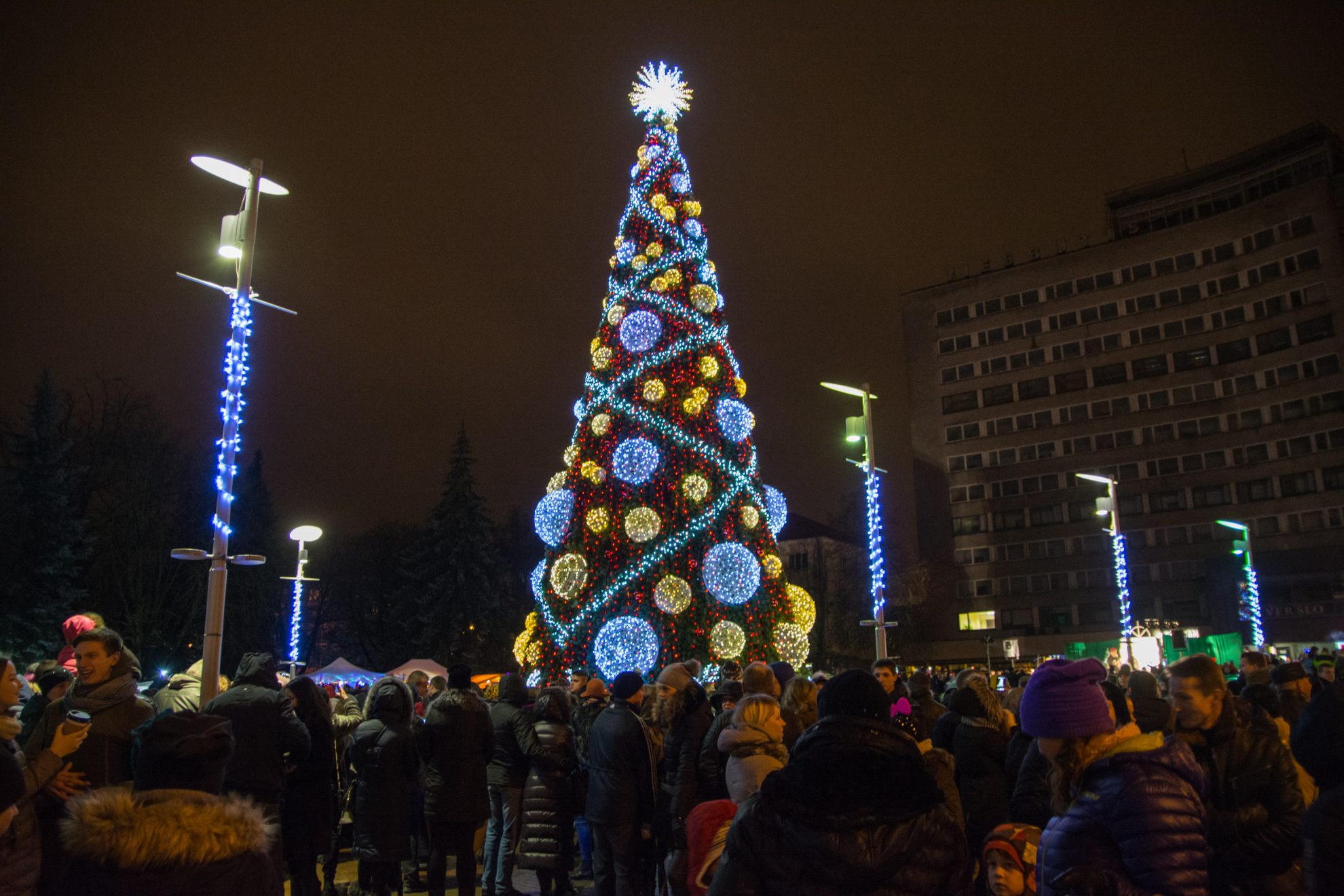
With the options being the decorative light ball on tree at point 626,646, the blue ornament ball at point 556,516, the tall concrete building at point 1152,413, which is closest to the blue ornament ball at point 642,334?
the blue ornament ball at point 556,516

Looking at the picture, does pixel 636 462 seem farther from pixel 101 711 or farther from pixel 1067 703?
pixel 1067 703

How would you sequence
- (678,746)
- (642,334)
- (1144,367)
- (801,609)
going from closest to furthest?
(678,746) < (642,334) < (801,609) < (1144,367)

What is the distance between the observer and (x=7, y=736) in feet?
14.3

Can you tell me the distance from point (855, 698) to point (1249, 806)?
246 centimetres

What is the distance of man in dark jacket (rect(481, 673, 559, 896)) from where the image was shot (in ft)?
30.3

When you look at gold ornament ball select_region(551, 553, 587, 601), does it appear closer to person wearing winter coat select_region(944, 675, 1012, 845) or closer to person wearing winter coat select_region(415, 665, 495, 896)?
person wearing winter coat select_region(415, 665, 495, 896)

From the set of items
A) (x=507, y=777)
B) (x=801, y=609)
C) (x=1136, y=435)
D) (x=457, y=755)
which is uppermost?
(x=1136, y=435)

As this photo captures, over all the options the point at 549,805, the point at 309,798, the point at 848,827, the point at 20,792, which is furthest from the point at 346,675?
the point at 848,827

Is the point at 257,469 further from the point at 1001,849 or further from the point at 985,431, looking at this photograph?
the point at 1001,849

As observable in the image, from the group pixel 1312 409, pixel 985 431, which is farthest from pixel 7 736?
pixel 985 431

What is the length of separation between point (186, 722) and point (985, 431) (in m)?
76.3

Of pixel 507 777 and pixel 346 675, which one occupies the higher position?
pixel 346 675

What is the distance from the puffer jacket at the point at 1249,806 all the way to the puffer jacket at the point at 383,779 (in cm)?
573

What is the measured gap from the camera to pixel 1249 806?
171 inches
